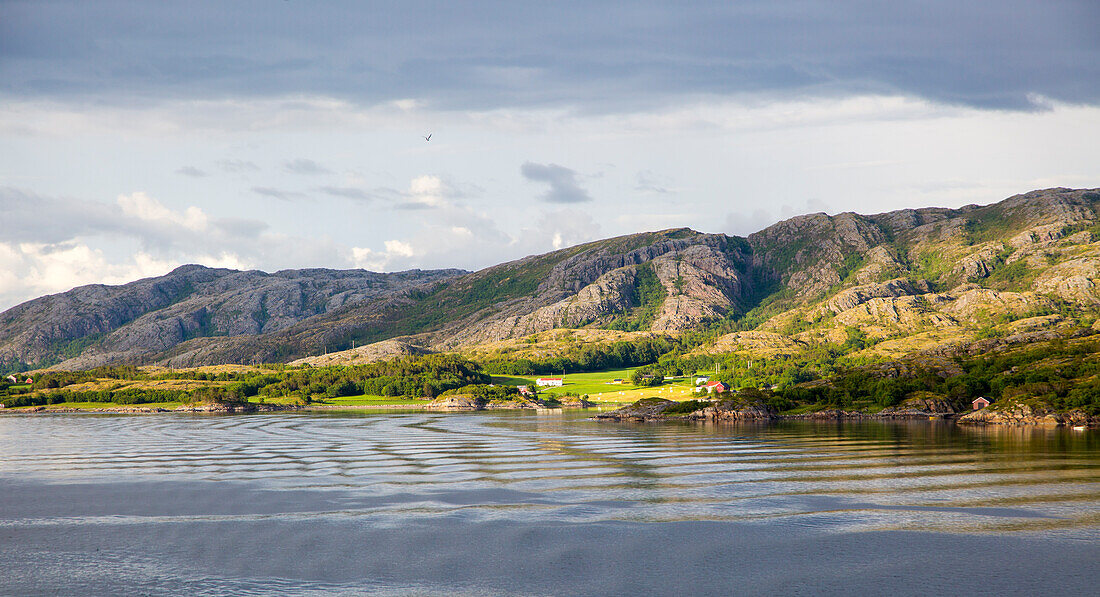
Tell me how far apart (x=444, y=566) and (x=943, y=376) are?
136 metres

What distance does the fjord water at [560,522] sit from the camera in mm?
26844

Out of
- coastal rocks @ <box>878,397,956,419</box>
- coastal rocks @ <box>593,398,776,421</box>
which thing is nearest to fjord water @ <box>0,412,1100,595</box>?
coastal rocks @ <box>878,397,956,419</box>

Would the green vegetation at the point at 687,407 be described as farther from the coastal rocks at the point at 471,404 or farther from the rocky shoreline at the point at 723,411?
the coastal rocks at the point at 471,404

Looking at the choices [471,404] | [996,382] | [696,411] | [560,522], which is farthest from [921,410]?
[560,522]

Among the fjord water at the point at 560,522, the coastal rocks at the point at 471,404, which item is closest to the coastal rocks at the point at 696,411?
the coastal rocks at the point at 471,404

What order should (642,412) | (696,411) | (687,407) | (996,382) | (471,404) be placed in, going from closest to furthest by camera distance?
(996,382), (696,411), (642,412), (687,407), (471,404)

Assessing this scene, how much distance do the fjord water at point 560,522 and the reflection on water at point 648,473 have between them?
29 cm

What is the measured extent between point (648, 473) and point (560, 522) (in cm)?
1842

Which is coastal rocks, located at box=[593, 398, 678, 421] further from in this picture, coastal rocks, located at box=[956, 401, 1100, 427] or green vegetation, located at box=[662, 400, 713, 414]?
coastal rocks, located at box=[956, 401, 1100, 427]

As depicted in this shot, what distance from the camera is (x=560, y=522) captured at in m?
35.7

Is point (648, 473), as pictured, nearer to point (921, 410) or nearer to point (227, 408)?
point (921, 410)

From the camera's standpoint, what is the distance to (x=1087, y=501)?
39.5 meters

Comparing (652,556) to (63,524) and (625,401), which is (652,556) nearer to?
(63,524)

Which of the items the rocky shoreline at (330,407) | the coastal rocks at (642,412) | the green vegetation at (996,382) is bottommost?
the rocky shoreline at (330,407)
